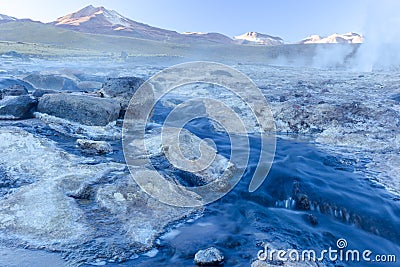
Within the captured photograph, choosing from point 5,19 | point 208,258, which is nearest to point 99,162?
point 208,258

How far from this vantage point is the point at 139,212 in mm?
5359

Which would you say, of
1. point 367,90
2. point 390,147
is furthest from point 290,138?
point 367,90

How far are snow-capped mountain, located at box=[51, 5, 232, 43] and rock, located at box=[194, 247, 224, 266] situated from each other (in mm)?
100821

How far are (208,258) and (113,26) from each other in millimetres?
118440

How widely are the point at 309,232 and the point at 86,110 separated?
6506 mm

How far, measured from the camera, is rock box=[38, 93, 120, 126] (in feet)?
30.6

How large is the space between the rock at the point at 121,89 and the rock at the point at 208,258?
23.6 ft

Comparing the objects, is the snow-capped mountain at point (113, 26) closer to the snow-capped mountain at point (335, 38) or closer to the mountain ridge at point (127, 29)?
the mountain ridge at point (127, 29)

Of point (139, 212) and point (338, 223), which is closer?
point (139, 212)

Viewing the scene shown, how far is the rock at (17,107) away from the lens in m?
9.25

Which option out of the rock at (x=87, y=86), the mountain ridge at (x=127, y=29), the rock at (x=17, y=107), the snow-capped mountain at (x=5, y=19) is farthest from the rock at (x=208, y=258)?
the snow-capped mountain at (x=5, y=19)

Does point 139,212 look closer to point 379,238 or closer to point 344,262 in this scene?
point 344,262

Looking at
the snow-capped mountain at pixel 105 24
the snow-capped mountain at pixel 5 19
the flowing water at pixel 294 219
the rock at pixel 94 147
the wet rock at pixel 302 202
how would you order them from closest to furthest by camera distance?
the flowing water at pixel 294 219 → the wet rock at pixel 302 202 → the rock at pixel 94 147 → the snow-capped mountain at pixel 105 24 → the snow-capped mountain at pixel 5 19

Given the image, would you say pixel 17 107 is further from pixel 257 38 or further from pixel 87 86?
pixel 257 38
